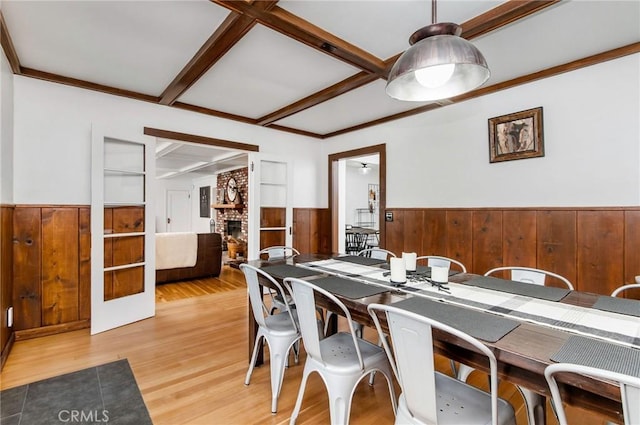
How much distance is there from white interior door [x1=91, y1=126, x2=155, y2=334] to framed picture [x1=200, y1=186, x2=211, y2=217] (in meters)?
6.37

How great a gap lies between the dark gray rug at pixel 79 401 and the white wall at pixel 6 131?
1358 mm

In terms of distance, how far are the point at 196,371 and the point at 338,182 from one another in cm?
352

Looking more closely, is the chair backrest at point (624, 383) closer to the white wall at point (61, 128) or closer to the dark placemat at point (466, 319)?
the dark placemat at point (466, 319)

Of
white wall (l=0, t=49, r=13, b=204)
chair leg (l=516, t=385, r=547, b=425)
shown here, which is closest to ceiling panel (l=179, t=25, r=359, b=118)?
white wall (l=0, t=49, r=13, b=204)

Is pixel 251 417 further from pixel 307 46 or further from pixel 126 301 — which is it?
pixel 307 46

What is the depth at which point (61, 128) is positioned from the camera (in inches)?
118

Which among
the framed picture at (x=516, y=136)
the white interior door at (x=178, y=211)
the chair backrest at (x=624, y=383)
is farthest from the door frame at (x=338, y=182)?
the white interior door at (x=178, y=211)

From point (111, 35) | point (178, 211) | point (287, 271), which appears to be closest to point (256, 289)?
point (287, 271)

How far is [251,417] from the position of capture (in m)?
1.78

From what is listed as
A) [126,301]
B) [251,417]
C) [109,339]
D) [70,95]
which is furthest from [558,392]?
[70,95]

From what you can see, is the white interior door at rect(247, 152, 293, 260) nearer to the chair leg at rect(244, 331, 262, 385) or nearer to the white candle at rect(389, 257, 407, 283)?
the chair leg at rect(244, 331, 262, 385)

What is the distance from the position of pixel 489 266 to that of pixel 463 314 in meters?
2.31

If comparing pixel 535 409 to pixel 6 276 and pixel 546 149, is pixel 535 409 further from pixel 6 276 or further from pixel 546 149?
pixel 6 276

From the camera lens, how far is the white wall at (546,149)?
8.02ft
